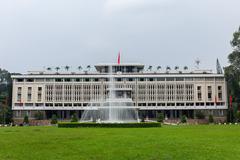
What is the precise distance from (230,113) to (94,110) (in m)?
34.4

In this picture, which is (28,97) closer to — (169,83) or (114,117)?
(169,83)

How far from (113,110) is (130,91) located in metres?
45.2

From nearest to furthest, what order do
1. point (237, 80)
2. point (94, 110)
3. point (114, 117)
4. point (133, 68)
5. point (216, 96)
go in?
1. point (114, 117)
2. point (237, 80)
3. point (94, 110)
4. point (216, 96)
5. point (133, 68)

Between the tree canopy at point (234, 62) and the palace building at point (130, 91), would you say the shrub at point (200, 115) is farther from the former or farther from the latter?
the tree canopy at point (234, 62)

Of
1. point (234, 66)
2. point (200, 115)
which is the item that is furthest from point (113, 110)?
point (200, 115)

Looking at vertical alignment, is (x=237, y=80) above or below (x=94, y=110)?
above

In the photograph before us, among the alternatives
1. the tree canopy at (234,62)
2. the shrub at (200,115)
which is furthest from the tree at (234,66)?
the shrub at (200,115)

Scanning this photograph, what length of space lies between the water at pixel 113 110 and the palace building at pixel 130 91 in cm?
356

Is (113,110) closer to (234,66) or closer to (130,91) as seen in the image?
(234,66)

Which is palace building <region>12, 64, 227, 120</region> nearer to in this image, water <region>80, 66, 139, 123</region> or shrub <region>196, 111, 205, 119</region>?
water <region>80, 66, 139, 123</region>

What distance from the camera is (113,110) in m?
62.4

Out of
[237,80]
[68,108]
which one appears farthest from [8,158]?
[68,108]

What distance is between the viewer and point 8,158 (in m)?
13.6

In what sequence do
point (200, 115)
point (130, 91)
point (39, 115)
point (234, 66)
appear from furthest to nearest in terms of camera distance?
point (130, 91), point (39, 115), point (200, 115), point (234, 66)
